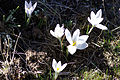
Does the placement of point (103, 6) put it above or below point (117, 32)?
above

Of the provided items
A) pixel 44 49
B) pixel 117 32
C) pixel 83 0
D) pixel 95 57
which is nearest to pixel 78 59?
pixel 95 57

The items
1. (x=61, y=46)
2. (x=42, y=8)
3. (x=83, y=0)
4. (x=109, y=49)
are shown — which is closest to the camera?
(x=61, y=46)

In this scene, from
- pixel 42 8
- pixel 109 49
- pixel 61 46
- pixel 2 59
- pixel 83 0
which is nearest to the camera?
pixel 2 59

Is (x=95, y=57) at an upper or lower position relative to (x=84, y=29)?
lower

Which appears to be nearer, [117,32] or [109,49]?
[109,49]

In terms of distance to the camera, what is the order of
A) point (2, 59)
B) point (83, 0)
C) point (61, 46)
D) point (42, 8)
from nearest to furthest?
point (2, 59)
point (61, 46)
point (42, 8)
point (83, 0)

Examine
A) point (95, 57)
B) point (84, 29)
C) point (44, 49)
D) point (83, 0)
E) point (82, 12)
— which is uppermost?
point (83, 0)

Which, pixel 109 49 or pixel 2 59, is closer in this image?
pixel 2 59

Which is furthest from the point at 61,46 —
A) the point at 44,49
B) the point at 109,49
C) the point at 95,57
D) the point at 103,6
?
the point at 103,6

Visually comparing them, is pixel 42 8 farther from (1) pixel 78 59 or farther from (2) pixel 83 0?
(1) pixel 78 59

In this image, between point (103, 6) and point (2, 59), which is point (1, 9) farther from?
point (103, 6)
